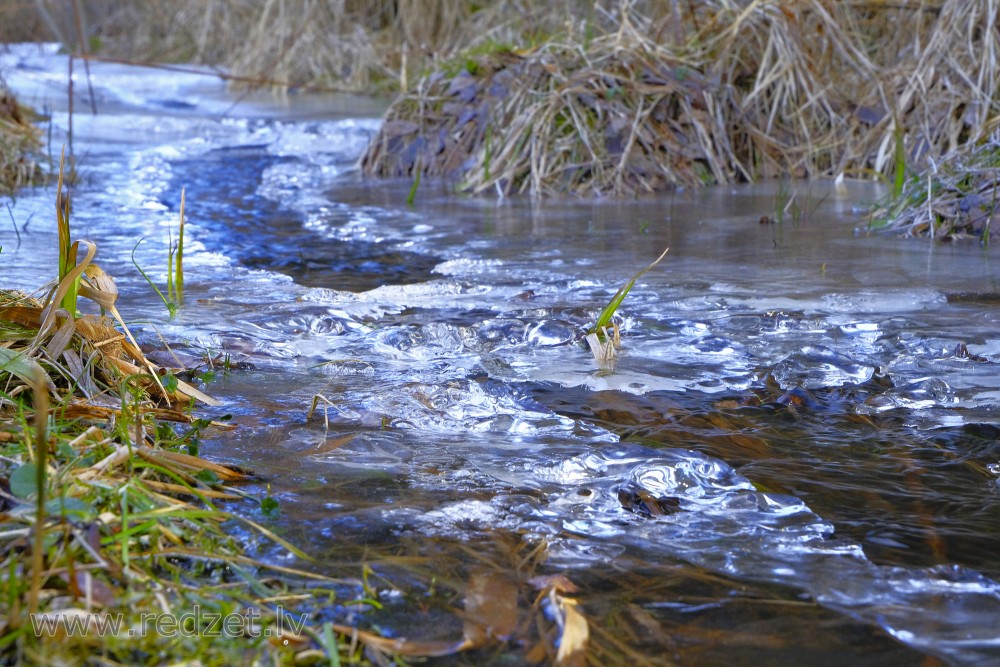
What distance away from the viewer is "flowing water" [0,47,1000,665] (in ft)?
4.02

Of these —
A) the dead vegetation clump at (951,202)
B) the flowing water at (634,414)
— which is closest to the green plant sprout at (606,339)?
the flowing water at (634,414)

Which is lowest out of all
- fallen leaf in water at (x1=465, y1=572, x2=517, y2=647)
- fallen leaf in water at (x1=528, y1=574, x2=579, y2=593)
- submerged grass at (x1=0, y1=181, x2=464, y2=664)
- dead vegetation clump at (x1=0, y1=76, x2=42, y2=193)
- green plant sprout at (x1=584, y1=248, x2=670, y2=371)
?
fallen leaf in water at (x1=465, y1=572, x2=517, y2=647)

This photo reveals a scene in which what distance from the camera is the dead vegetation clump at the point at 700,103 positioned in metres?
4.83

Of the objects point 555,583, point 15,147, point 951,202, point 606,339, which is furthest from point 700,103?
point 555,583

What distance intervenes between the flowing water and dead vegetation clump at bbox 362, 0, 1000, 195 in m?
1.02

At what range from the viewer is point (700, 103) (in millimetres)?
5086

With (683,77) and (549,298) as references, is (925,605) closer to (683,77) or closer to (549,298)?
(549,298)

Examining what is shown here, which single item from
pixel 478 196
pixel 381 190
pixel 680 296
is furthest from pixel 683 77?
pixel 680 296

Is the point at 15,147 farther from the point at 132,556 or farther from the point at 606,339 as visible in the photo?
the point at 132,556

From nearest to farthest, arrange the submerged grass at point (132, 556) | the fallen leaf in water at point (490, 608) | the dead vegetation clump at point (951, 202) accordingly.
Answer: the submerged grass at point (132, 556) < the fallen leaf in water at point (490, 608) < the dead vegetation clump at point (951, 202)

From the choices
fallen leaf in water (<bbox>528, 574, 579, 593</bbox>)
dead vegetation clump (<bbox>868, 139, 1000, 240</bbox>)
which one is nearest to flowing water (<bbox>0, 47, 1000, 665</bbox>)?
fallen leaf in water (<bbox>528, 574, 579, 593</bbox>)

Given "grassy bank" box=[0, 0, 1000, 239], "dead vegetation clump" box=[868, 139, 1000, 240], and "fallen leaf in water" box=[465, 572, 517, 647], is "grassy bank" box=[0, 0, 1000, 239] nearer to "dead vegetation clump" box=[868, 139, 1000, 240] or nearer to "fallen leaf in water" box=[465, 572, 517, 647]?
"dead vegetation clump" box=[868, 139, 1000, 240]

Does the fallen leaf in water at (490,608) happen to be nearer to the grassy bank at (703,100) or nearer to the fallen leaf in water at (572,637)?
the fallen leaf in water at (572,637)

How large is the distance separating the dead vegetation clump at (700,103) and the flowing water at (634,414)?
1023mm
